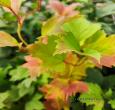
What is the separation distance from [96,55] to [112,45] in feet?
0.16

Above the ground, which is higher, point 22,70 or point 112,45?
point 112,45

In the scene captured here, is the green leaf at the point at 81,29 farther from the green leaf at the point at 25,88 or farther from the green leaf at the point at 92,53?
the green leaf at the point at 25,88

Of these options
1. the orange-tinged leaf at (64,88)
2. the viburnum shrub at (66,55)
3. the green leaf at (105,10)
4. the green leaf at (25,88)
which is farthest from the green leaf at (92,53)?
the green leaf at (105,10)

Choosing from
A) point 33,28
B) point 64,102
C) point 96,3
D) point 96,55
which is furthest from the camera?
point 96,3

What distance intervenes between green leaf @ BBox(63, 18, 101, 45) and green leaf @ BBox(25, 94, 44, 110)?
25cm

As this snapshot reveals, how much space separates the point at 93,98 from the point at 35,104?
16cm

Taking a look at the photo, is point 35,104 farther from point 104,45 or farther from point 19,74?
point 104,45

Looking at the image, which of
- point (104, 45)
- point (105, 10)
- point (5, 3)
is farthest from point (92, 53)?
point (105, 10)

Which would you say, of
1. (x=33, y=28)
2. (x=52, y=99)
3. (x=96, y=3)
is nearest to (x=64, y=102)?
(x=52, y=99)

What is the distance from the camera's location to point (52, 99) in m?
0.83

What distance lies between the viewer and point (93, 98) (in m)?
0.83

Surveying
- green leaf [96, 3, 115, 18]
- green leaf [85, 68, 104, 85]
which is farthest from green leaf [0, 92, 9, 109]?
green leaf [96, 3, 115, 18]

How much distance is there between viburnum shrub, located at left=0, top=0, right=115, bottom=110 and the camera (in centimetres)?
69

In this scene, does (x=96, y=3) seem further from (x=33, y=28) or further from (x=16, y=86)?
(x=16, y=86)
